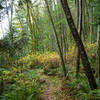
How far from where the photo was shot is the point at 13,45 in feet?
12.4

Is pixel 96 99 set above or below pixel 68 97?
above

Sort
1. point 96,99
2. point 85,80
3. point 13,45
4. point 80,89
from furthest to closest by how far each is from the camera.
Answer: point 13,45 → point 85,80 → point 80,89 → point 96,99

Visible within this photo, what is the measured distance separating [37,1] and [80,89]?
6.95 m

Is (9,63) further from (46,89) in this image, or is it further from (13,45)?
(46,89)

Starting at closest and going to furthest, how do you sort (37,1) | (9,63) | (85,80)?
(85,80)
(9,63)
(37,1)

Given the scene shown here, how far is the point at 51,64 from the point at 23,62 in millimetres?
1728

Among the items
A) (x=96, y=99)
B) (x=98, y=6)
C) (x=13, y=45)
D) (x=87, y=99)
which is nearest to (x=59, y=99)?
(x=87, y=99)

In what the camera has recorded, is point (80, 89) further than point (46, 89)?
No

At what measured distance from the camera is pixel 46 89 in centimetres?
389

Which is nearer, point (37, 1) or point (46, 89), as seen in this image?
point (46, 89)

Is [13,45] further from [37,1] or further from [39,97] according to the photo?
[37,1]

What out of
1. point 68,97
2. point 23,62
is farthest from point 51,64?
point 68,97

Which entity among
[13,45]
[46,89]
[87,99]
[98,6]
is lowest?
[46,89]

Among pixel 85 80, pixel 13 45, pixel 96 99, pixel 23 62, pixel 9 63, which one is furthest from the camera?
pixel 23 62
